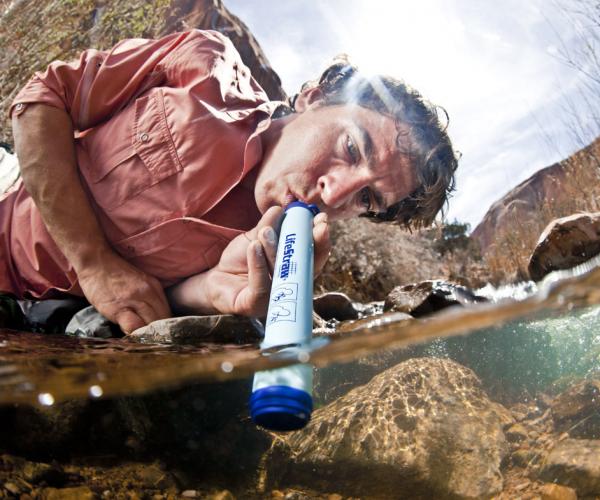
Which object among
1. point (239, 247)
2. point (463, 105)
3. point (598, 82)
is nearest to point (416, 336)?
point (239, 247)

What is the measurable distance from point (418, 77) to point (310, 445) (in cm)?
61

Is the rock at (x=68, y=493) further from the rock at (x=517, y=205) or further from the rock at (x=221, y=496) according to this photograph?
the rock at (x=517, y=205)

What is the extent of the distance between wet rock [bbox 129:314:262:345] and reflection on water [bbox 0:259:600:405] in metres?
0.13

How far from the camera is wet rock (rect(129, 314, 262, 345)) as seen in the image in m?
0.43

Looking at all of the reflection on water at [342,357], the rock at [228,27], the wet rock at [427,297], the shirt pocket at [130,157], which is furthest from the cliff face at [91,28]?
the reflection on water at [342,357]

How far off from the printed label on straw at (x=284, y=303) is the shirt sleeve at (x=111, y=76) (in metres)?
0.34

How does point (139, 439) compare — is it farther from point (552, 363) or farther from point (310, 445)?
point (552, 363)

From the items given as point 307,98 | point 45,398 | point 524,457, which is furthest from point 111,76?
point 524,457

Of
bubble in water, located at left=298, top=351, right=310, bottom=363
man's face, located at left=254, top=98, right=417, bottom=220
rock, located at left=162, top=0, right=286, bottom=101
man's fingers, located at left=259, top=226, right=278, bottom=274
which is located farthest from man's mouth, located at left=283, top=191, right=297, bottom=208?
bubble in water, located at left=298, top=351, right=310, bottom=363

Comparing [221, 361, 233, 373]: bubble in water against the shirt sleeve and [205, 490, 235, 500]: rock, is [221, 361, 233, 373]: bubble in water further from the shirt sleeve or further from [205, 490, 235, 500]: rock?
the shirt sleeve

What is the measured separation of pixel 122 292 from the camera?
1.78 feet

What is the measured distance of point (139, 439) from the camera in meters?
0.21

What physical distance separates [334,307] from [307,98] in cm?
27

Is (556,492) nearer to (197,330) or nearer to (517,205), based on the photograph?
(197,330)
